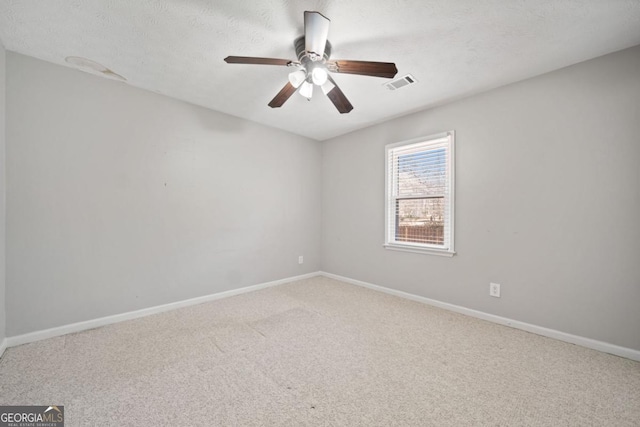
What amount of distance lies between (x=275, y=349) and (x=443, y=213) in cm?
240

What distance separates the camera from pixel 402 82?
2576mm

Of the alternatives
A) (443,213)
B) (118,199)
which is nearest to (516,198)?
(443,213)

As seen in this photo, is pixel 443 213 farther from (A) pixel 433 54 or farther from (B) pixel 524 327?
(A) pixel 433 54

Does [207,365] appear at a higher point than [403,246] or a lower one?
lower

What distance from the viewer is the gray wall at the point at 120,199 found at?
7.17 ft

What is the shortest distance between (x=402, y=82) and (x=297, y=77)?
1218 mm

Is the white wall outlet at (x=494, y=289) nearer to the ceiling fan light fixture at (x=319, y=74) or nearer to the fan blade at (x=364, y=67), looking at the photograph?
the fan blade at (x=364, y=67)

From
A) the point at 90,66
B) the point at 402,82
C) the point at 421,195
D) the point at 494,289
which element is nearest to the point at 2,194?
the point at 90,66

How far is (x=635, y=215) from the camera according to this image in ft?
6.52

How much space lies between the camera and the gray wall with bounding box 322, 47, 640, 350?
2041mm

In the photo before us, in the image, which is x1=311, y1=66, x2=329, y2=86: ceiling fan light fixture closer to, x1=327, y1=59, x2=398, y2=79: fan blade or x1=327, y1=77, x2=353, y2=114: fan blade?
x1=327, y1=59, x2=398, y2=79: fan blade

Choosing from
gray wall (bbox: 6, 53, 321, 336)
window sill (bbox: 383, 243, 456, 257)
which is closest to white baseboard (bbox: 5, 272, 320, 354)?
gray wall (bbox: 6, 53, 321, 336)

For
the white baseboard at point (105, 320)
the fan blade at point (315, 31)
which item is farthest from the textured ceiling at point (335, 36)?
the white baseboard at point (105, 320)

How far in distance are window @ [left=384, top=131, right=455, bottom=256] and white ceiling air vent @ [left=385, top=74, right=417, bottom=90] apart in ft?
2.67
